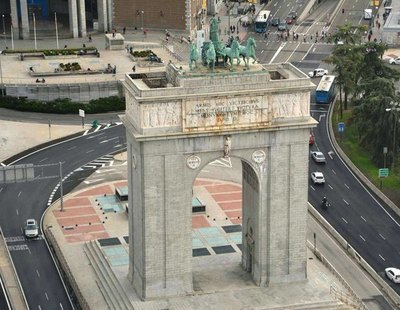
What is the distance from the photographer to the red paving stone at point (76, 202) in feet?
541

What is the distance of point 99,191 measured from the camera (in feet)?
559

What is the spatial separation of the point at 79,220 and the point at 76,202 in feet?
25.0

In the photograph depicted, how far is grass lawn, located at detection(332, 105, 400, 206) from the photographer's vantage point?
171750 millimetres

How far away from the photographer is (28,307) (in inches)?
5290

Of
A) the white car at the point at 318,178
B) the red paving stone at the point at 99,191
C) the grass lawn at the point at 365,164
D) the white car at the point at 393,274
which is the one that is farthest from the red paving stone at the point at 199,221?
the grass lawn at the point at 365,164

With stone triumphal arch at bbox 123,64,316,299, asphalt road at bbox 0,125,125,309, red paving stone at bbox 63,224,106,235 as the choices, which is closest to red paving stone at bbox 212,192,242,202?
red paving stone at bbox 63,224,106,235

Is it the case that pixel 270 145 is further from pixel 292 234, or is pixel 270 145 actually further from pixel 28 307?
pixel 28 307

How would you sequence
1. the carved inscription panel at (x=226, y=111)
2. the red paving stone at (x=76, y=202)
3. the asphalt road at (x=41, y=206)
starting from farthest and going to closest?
the red paving stone at (x=76, y=202) → the asphalt road at (x=41, y=206) → the carved inscription panel at (x=226, y=111)

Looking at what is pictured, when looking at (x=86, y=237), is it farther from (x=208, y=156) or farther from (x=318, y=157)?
(x=318, y=157)

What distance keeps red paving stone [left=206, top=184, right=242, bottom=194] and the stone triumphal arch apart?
41947mm

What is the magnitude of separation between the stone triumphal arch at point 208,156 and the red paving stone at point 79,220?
31.9 metres

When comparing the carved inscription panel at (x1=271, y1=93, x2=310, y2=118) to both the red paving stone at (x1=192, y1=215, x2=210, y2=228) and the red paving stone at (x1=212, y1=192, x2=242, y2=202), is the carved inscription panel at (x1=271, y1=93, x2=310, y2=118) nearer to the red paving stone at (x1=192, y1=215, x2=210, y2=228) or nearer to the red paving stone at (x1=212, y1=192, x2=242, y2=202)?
the red paving stone at (x1=192, y1=215, x2=210, y2=228)

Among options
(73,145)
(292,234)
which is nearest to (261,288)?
(292,234)

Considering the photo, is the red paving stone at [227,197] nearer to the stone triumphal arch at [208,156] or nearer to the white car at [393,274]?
the white car at [393,274]
